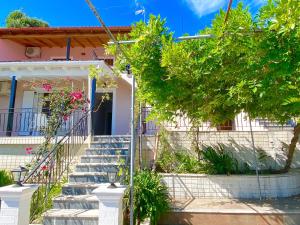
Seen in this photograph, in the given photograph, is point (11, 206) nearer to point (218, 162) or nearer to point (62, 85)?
point (218, 162)

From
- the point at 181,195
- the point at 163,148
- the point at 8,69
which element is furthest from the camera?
the point at 8,69

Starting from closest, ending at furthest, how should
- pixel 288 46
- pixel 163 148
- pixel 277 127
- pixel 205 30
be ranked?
pixel 288 46 < pixel 205 30 < pixel 163 148 < pixel 277 127

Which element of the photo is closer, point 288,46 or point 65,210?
point 288,46

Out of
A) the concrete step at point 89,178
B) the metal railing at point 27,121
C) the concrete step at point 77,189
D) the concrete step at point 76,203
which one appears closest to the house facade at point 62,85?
the metal railing at point 27,121

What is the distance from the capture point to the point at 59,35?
40.5 feet

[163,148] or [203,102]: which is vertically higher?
[203,102]

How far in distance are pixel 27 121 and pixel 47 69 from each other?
250 centimetres

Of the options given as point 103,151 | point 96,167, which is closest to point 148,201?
point 96,167

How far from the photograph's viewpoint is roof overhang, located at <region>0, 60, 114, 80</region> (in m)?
10.1

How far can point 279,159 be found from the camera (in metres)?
8.16

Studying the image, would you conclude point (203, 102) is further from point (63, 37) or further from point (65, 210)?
point (63, 37)

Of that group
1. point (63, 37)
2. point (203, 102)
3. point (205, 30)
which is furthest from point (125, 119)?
point (205, 30)

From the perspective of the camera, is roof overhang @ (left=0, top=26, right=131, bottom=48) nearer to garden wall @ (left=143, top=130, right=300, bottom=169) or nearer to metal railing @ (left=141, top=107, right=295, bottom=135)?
metal railing @ (left=141, top=107, right=295, bottom=135)

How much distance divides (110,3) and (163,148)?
4635 mm
